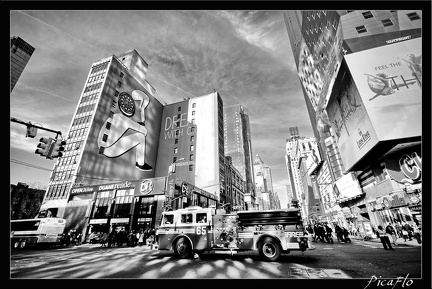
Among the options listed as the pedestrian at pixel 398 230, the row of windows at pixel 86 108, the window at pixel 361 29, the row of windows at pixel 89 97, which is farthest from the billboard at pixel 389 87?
the row of windows at pixel 89 97

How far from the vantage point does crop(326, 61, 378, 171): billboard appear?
27.8 meters

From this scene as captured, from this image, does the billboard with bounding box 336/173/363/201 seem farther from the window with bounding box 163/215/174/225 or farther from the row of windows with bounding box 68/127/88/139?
the row of windows with bounding box 68/127/88/139

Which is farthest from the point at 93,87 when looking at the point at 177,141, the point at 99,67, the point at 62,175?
the point at 177,141

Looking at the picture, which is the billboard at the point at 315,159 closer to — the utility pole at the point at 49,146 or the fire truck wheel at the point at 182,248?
the fire truck wheel at the point at 182,248

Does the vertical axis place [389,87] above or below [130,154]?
below

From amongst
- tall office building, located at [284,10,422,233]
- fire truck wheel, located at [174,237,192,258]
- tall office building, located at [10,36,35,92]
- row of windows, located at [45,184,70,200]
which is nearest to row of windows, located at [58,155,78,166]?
row of windows, located at [45,184,70,200]

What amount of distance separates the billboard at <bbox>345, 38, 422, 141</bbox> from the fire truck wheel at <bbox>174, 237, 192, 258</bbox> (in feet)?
92.8

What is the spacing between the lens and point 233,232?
10.7 m

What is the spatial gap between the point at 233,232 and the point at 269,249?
2.10 meters

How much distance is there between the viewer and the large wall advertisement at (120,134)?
1820 inches

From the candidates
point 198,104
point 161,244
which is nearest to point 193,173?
point 198,104

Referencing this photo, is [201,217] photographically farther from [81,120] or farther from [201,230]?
[81,120]

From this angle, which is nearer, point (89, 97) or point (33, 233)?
point (33, 233)
